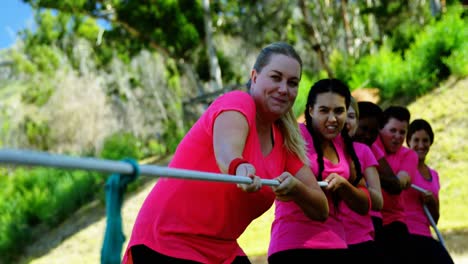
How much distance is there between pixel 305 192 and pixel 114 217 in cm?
122


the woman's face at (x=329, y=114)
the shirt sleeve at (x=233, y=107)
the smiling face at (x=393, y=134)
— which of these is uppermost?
the shirt sleeve at (x=233, y=107)

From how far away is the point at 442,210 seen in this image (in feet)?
34.0

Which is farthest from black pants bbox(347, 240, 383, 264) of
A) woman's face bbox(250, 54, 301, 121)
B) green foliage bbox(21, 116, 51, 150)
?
green foliage bbox(21, 116, 51, 150)

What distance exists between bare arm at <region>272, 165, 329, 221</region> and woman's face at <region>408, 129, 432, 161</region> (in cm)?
242

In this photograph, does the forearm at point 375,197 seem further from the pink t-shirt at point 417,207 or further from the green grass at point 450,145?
the green grass at point 450,145

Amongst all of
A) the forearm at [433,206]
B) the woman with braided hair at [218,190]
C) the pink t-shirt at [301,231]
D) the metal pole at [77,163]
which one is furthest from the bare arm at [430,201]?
the metal pole at [77,163]

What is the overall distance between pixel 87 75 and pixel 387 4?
1833 centimetres

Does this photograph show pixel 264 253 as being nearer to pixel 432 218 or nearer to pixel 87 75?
pixel 432 218

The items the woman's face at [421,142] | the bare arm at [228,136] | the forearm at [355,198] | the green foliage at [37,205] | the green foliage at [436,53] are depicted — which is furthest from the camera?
the green foliage at [37,205]

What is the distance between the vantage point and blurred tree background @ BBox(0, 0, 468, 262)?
49.0ft

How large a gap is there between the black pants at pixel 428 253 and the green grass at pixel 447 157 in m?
4.74

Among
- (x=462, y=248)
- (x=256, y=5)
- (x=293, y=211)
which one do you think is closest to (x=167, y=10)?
(x=256, y=5)

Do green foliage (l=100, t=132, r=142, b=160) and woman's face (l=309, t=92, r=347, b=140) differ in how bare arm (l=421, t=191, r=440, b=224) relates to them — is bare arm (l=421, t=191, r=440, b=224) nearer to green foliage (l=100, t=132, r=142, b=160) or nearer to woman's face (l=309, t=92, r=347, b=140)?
woman's face (l=309, t=92, r=347, b=140)

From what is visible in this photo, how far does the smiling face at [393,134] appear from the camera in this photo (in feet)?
14.9
